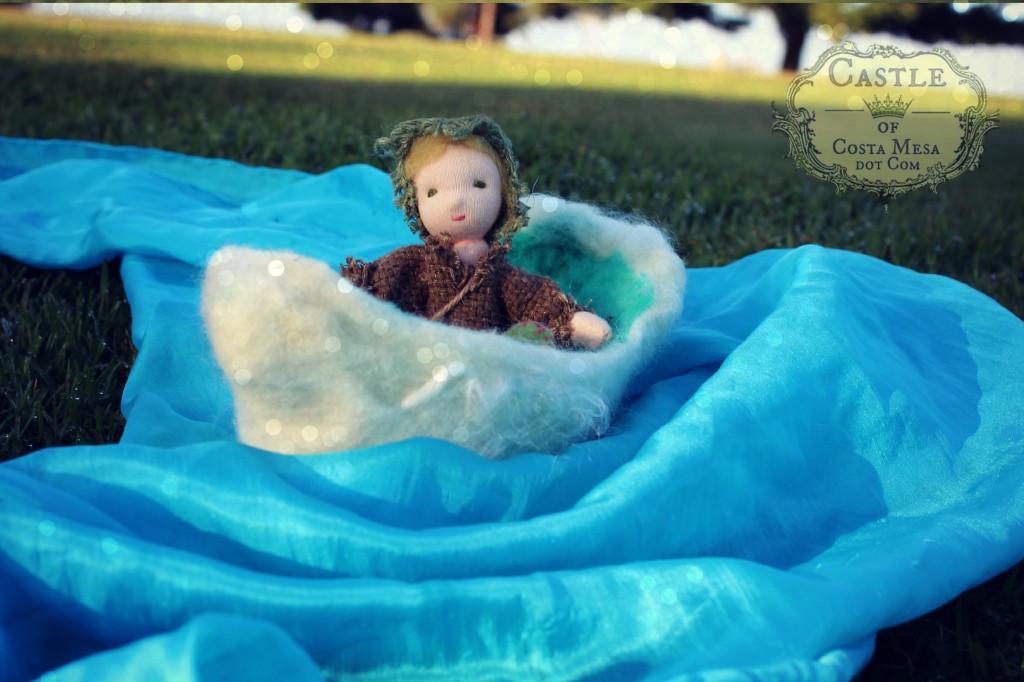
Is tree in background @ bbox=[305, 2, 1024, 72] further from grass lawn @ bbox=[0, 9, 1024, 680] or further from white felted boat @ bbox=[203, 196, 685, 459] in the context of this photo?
white felted boat @ bbox=[203, 196, 685, 459]

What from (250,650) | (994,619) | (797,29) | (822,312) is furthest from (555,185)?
(797,29)

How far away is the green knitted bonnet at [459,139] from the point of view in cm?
130

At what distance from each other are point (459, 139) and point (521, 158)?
190 centimetres

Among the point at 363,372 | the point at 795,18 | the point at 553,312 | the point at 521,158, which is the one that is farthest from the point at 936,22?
the point at 363,372

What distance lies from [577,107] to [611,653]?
13.0ft

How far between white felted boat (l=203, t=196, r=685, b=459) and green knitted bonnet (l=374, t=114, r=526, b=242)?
0.93 ft

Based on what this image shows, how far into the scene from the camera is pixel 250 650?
0.79 meters

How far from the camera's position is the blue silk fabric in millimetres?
885

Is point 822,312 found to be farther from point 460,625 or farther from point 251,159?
point 251,159

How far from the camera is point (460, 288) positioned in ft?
4.28

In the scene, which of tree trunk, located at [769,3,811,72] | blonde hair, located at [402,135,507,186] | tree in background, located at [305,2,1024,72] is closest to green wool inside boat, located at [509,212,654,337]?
blonde hair, located at [402,135,507,186]

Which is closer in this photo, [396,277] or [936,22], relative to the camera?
[396,277]

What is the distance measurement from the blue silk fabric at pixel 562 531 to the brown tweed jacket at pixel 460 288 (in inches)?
7.1

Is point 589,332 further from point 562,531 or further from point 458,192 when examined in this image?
point 562,531
